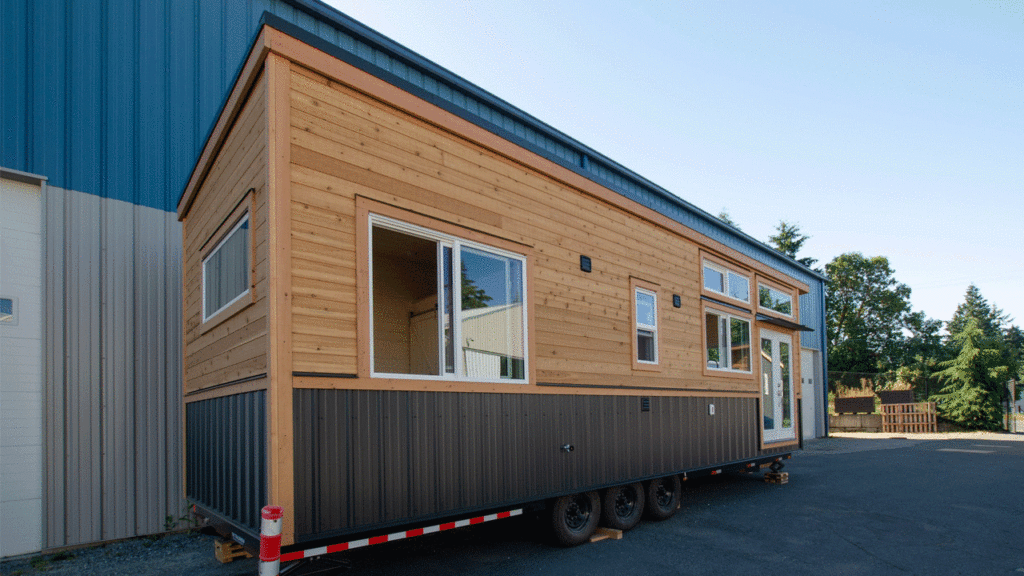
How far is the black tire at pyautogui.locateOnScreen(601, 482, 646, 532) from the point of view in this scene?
6.46 m

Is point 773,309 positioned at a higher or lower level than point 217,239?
lower

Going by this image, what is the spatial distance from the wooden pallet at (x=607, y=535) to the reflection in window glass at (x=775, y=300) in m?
5.60

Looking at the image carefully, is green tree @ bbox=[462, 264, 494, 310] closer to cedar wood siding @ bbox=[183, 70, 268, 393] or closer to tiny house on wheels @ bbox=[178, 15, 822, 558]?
tiny house on wheels @ bbox=[178, 15, 822, 558]

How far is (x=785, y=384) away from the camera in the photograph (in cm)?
1107

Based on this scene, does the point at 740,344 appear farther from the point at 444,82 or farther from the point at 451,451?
the point at 451,451

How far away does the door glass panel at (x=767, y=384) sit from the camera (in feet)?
33.4

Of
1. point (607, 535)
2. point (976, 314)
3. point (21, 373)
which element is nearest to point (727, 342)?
point (607, 535)

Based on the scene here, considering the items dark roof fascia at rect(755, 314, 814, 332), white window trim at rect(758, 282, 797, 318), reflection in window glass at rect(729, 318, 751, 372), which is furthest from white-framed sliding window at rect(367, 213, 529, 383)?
white window trim at rect(758, 282, 797, 318)

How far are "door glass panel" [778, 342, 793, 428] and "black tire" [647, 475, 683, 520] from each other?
4.17m

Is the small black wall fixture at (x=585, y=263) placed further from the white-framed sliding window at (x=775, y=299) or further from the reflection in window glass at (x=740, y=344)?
the white-framed sliding window at (x=775, y=299)

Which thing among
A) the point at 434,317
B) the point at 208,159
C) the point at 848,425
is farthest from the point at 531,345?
the point at 848,425

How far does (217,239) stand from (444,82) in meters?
5.24

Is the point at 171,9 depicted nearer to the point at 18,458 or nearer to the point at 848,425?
the point at 18,458

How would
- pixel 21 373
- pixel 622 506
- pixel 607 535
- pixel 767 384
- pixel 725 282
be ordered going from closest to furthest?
pixel 21 373
pixel 607 535
pixel 622 506
pixel 725 282
pixel 767 384
